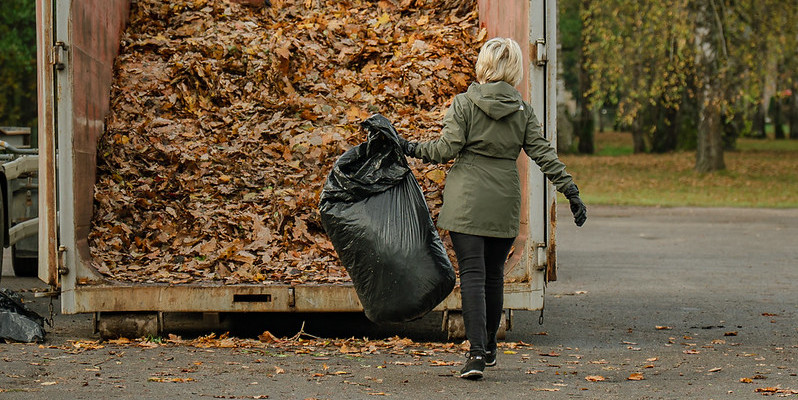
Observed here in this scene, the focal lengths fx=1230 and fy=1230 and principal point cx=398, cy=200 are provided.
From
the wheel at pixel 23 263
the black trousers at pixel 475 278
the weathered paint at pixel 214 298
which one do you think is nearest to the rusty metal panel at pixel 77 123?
the weathered paint at pixel 214 298

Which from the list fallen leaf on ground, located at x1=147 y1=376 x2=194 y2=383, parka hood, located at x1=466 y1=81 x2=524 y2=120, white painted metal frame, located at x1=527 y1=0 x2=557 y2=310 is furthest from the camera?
white painted metal frame, located at x1=527 y1=0 x2=557 y2=310

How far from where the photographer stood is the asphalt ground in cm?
549

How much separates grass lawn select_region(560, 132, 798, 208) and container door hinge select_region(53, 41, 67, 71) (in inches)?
625

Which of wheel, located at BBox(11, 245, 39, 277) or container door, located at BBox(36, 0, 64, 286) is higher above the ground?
container door, located at BBox(36, 0, 64, 286)

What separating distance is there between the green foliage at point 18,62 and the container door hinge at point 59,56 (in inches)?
826

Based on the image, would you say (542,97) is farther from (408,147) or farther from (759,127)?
(759,127)

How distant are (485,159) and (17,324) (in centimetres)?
293

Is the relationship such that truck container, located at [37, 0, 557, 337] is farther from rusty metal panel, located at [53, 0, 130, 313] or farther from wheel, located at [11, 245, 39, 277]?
wheel, located at [11, 245, 39, 277]

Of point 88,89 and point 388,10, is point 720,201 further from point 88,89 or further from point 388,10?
point 88,89

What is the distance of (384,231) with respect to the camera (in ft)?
19.7

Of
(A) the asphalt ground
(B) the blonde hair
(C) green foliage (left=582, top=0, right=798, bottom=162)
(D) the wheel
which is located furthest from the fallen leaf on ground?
(C) green foliage (left=582, top=0, right=798, bottom=162)

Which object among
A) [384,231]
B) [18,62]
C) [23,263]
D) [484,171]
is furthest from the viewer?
[18,62]

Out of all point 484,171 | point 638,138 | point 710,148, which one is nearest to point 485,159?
point 484,171

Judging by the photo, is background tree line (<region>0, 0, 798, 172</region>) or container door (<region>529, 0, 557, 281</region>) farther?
background tree line (<region>0, 0, 798, 172</region>)
